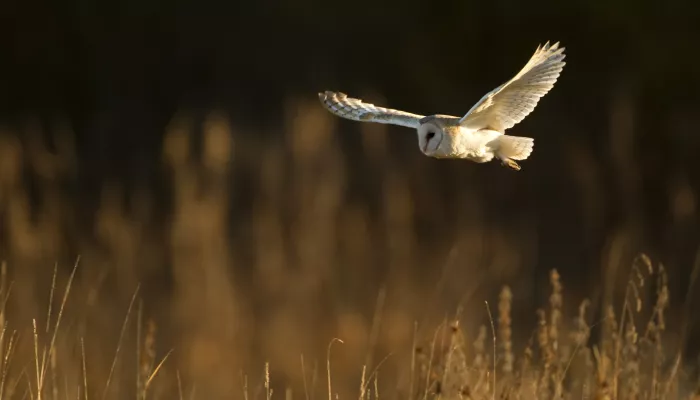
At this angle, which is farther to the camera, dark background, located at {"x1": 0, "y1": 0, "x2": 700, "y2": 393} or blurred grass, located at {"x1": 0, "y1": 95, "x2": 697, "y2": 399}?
dark background, located at {"x1": 0, "y1": 0, "x2": 700, "y2": 393}

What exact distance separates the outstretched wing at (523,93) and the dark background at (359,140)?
0.70 metres

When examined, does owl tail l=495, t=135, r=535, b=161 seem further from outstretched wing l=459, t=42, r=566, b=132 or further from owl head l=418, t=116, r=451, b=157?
owl head l=418, t=116, r=451, b=157

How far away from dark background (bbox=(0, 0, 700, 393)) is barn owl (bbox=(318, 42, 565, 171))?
26.9 inches

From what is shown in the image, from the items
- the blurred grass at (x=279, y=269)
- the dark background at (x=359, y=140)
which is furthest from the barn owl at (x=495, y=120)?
the blurred grass at (x=279, y=269)

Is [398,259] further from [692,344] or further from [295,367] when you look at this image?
[692,344]

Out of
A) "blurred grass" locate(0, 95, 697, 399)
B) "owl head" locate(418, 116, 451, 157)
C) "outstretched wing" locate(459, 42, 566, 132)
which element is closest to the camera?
"owl head" locate(418, 116, 451, 157)

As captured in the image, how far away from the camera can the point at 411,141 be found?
7703 mm

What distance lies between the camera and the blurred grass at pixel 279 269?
5.21 m

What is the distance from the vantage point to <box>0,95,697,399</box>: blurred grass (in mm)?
5211

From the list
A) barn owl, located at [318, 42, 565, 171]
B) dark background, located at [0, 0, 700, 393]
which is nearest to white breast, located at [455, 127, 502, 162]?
barn owl, located at [318, 42, 565, 171]

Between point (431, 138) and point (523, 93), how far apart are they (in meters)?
0.29

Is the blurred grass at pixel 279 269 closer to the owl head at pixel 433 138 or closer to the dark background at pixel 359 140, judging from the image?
the dark background at pixel 359 140

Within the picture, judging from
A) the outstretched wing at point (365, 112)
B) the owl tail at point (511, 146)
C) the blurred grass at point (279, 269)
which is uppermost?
the outstretched wing at point (365, 112)

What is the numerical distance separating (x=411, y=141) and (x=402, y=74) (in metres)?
2.30
